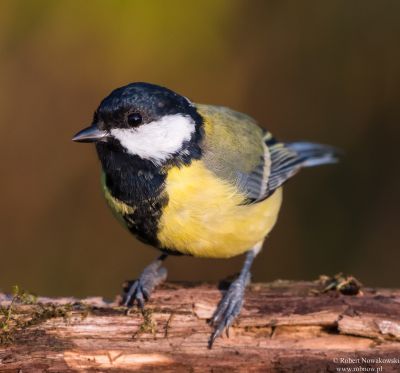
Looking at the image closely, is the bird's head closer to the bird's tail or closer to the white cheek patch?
the white cheek patch

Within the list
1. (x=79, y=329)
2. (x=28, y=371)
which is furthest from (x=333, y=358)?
(x=28, y=371)

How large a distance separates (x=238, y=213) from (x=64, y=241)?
2.09 metres

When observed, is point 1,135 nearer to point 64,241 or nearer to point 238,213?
point 64,241

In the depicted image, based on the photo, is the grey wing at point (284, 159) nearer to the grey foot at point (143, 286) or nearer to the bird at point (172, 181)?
the bird at point (172, 181)

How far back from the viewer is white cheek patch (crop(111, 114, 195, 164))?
278 centimetres

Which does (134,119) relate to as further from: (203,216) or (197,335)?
(197,335)

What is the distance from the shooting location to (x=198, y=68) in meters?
4.71

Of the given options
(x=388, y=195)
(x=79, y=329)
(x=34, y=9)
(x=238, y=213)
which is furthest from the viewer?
(x=388, y=195)

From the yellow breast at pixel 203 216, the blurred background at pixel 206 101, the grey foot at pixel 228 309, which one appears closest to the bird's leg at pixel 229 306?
the grey foot at pixel 228 309

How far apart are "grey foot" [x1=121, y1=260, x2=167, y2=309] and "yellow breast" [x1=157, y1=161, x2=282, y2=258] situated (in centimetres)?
32


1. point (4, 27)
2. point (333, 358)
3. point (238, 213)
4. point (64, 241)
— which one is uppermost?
point (4, 27)

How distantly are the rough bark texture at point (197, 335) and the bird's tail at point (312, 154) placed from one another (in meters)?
1.24

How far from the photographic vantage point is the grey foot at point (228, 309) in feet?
9.30

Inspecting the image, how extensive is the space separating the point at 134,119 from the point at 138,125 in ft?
0.11
